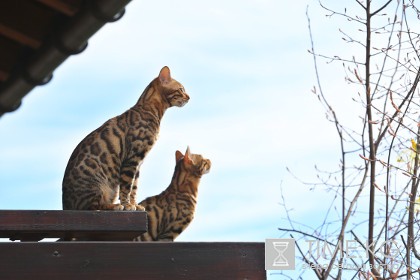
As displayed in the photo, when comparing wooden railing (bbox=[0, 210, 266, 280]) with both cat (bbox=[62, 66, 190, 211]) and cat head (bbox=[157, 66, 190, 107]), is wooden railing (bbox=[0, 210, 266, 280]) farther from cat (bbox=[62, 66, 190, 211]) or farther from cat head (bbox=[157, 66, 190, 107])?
cat head (bbox=[157, 66, 190, 107])

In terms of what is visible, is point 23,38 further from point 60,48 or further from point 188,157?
point 188,157

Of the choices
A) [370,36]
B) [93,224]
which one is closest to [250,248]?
[93,224]

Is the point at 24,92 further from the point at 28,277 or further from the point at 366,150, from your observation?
the point at 366,150

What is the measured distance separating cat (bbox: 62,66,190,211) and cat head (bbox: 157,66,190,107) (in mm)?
261

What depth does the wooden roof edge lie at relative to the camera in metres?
2.98

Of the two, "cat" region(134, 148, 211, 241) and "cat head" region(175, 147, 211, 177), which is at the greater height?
"cat head" region(175, 147, 211, 177)

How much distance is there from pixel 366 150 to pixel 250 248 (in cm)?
269

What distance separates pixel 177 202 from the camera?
445 centimetres

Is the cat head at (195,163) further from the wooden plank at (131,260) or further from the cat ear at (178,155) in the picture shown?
the wooden plank at (131,260)

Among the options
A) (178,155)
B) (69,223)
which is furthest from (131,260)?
(178,155)

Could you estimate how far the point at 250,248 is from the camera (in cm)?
286

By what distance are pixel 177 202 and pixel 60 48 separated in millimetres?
1474

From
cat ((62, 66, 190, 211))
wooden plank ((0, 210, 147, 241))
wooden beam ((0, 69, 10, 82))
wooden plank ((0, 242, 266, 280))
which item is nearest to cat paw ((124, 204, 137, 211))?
cat ((62, 66, 190, 211))

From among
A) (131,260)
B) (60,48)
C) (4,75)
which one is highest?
(4,75)
